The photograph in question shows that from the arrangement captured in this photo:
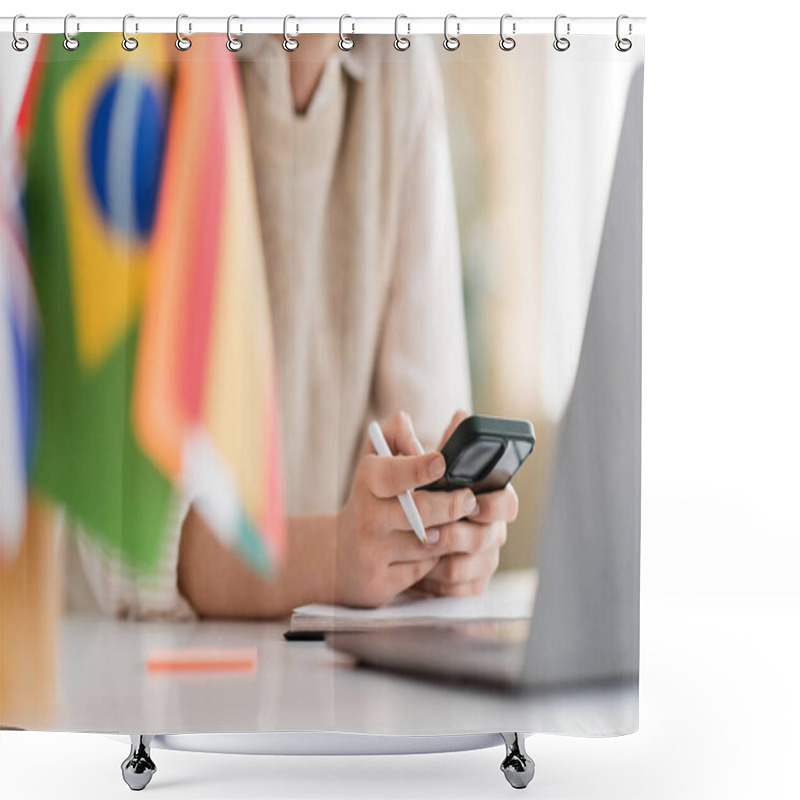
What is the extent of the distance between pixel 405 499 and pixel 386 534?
0.06 metres

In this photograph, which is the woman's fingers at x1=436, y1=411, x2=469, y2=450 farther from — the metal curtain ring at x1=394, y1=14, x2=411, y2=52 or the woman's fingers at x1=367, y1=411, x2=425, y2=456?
the metal curtain ring at x1=394, y1=14, x2=411, y2=52

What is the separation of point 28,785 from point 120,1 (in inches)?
57.3

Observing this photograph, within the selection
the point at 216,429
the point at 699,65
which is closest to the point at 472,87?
the point at 216,429

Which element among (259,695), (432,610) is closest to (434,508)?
(432,610)

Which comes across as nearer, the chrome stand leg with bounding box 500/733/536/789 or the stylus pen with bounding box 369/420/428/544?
the stylus pen with bounding box 369/420/428/544

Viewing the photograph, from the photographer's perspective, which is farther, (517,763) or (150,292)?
(517,763)

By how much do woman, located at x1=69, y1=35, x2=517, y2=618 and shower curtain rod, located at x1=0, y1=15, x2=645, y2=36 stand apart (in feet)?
0.10

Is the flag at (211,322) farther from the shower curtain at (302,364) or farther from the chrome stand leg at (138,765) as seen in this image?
the chrome stand leg at (138,765)

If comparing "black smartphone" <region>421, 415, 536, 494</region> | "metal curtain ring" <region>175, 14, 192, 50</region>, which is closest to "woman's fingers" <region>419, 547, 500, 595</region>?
"black smartphone" <region>421, 415, 536, 494</region>

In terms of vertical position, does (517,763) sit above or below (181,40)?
below

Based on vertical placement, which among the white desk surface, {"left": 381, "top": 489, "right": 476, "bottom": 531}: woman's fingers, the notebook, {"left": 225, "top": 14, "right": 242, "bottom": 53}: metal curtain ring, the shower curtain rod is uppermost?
the shower curtain rod

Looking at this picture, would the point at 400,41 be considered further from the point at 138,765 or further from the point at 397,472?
the point at 138,765

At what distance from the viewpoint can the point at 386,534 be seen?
1.66m

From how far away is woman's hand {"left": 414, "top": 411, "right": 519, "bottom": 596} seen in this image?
1662 mm
